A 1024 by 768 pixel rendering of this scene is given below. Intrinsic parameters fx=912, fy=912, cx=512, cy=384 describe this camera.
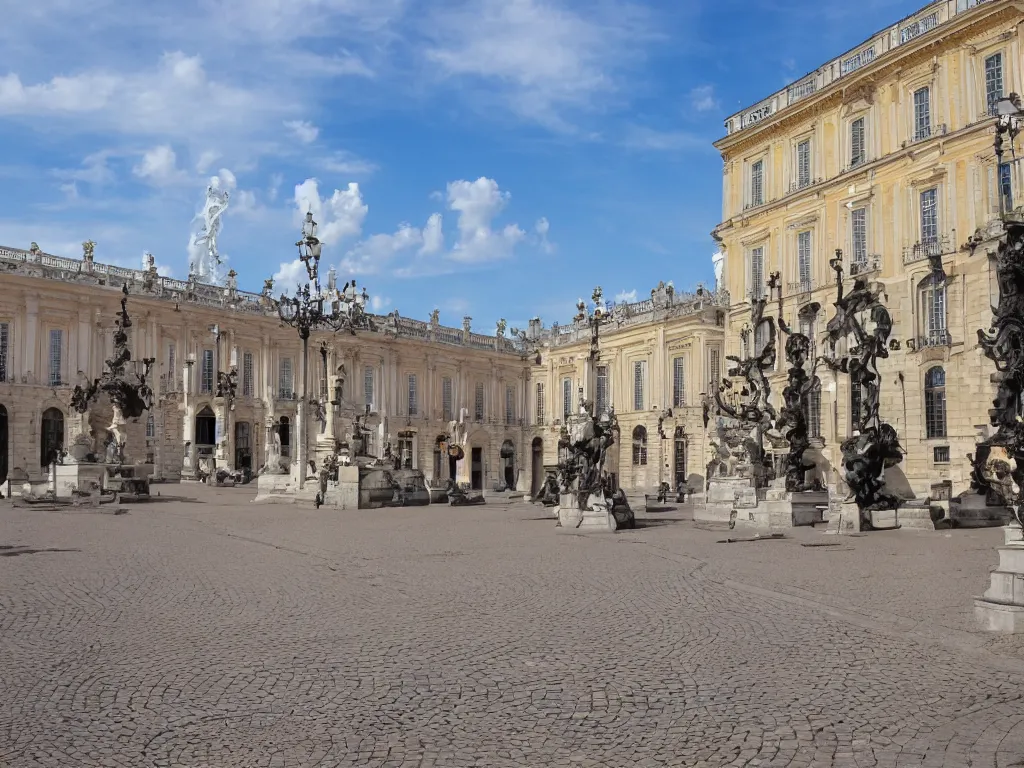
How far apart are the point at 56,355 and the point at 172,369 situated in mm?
6002

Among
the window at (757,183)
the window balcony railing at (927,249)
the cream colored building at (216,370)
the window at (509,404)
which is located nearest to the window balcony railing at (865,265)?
the window balcony railing at (927,249)

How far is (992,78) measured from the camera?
30.8m

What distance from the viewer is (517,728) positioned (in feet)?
17.0

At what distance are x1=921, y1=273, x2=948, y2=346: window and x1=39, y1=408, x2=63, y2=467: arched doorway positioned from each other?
131 feet

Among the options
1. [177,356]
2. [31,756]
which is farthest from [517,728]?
[177,356]

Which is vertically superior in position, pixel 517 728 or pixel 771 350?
pixel 771 350

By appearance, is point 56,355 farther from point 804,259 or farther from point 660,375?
point 804,259

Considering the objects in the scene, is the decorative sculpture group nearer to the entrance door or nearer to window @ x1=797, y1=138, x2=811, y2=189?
window @ x1=797, y1=138, x2=811, y2=189

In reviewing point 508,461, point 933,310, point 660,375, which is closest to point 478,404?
point 508,461

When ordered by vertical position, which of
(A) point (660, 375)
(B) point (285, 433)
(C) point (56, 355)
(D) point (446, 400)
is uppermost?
(C) point (56, 355)

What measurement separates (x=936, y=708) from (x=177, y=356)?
50.3 m

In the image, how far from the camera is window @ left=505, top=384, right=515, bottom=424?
67625mm

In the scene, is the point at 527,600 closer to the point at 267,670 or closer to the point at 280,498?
the point at 267,670

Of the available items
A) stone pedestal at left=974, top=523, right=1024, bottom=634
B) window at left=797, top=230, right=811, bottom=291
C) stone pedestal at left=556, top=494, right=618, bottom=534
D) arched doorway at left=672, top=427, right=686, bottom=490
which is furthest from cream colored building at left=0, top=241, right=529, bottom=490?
stone pedestal at left=974, top=523, right=1024, bottom=634
